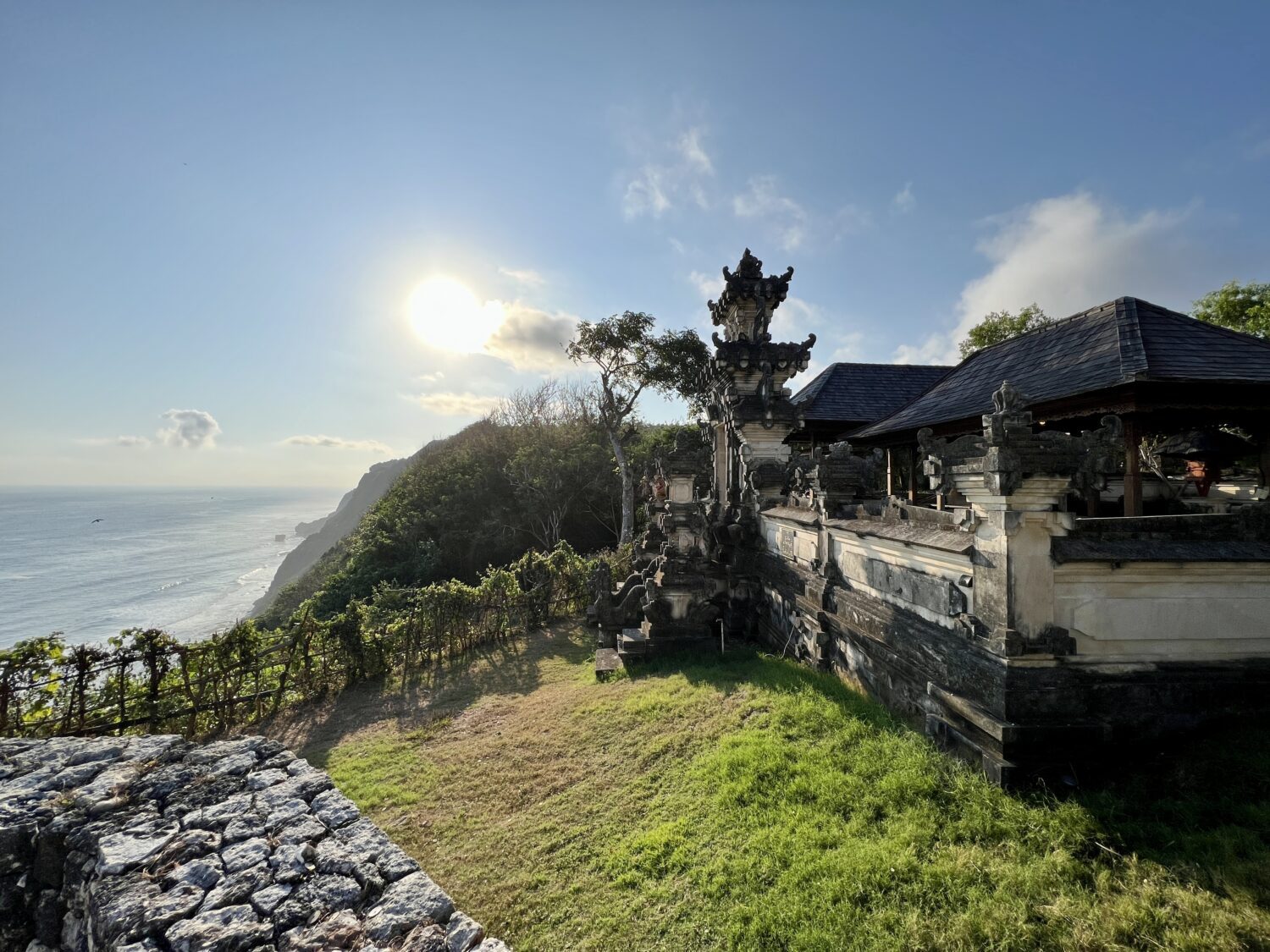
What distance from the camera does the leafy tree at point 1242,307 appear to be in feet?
44.3

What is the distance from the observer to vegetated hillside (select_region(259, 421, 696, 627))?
72.2 ft

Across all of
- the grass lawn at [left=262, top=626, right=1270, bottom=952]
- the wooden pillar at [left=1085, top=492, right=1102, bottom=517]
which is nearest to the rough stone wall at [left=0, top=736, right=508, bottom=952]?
the grass lawn at [left=262, top=626, right=1270, bottom=952]

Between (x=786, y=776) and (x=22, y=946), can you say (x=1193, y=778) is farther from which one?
(x=22, y=946)

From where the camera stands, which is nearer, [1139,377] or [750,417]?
[1139,377]

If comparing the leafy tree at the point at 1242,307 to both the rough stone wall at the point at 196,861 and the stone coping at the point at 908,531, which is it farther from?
the rough stone wall at the point at 196,861

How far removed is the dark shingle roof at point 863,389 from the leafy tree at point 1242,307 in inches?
314

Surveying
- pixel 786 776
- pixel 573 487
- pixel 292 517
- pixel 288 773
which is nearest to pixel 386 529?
pixel 573 487

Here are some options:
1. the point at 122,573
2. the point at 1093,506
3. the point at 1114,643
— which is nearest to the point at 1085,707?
the point at 1114,643

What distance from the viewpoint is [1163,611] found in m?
3.84

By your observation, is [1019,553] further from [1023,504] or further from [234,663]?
[234,663]

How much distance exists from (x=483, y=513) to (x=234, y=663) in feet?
53.4

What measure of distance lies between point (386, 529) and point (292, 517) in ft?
439

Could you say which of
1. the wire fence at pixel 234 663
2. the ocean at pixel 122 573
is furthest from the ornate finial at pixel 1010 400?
the ocean at pixel 122 573

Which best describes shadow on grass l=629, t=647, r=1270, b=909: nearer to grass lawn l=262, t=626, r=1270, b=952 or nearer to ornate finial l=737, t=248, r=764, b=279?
grass lawn l=262, t=626, r=1270, b=952
